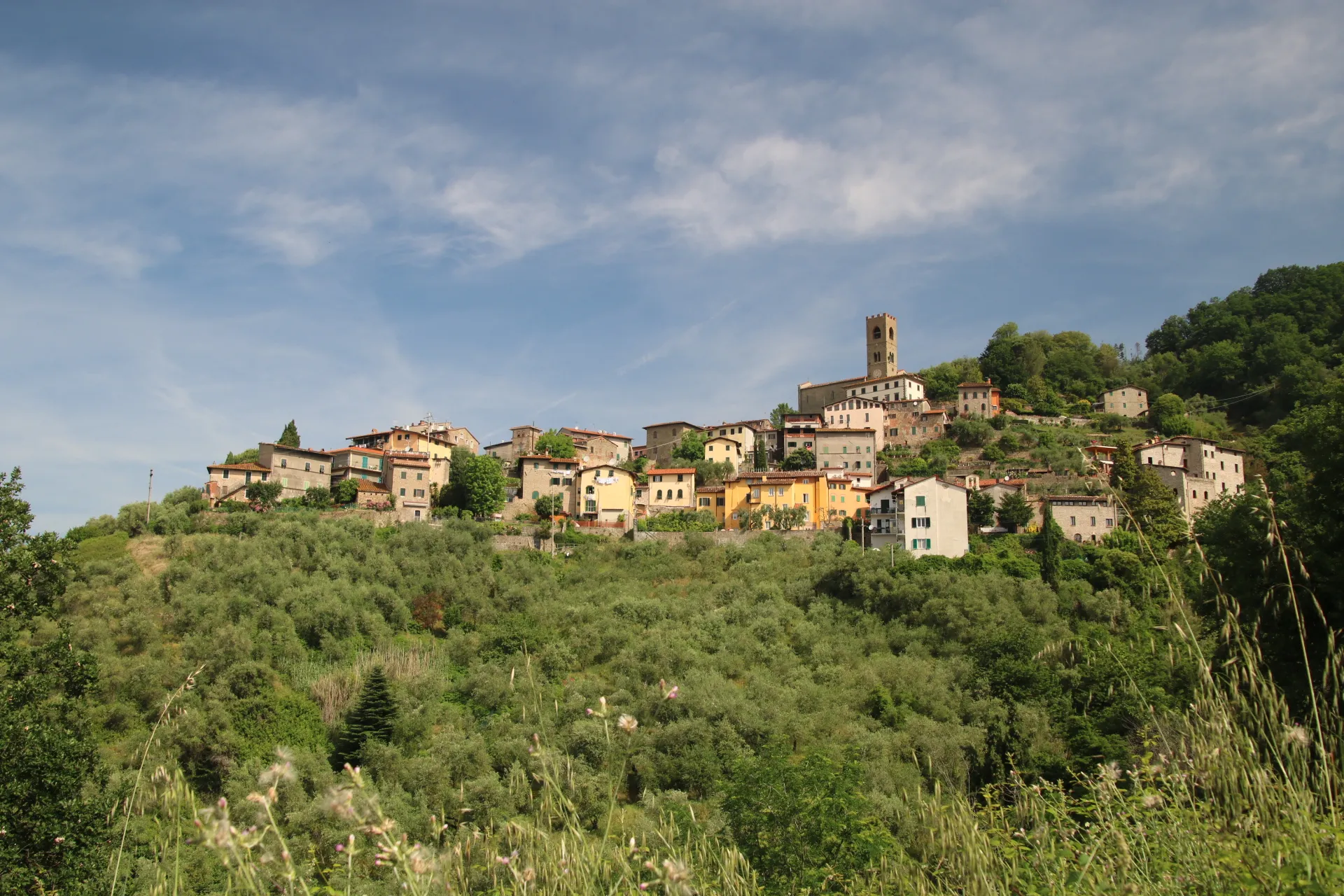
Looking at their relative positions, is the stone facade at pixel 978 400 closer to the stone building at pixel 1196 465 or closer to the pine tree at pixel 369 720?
the stone building at pixel 1196 465

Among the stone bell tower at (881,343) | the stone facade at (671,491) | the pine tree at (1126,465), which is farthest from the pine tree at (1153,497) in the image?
the stone bell tower at (881,343)

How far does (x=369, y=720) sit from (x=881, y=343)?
233ft

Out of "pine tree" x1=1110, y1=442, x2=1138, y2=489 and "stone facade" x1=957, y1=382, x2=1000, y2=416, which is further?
"stone facade" x1=957, y1=382, x2=1000, y2=416

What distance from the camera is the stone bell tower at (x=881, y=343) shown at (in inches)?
3644

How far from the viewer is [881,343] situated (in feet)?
307

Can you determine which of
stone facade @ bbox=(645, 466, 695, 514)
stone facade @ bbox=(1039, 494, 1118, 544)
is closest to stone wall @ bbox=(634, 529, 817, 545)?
stone facade @ bbox=(645, 466, 695, 514)

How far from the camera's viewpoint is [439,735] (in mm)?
32938

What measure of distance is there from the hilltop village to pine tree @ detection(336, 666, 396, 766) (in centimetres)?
1974

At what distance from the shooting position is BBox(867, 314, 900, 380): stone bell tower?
92.6 meters

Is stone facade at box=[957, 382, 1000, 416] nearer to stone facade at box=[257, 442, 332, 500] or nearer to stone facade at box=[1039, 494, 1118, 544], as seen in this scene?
stone facade at box=[1039, 494, 1118, 544]

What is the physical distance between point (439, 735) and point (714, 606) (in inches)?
602

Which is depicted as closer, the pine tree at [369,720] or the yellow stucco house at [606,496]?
the pine tree at [369,720]

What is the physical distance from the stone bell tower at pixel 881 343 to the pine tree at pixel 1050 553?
155 feet

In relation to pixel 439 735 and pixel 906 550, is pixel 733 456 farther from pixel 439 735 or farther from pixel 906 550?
pixel 439 735
